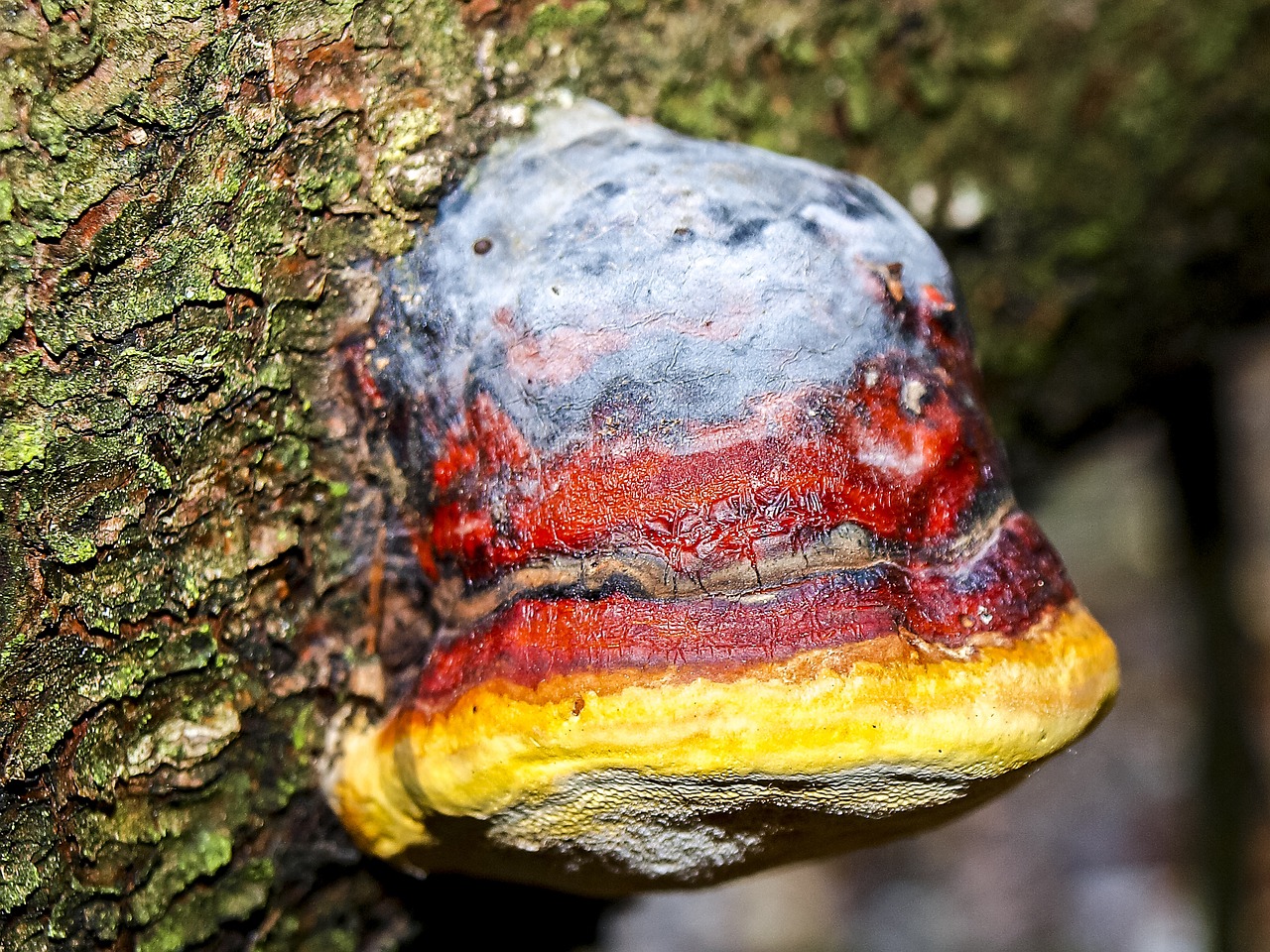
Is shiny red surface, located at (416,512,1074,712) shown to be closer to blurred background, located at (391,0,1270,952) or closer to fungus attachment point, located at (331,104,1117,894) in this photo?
fungus attachment point, located at (331,104,1117,894)

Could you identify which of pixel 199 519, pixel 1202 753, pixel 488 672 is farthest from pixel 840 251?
pixel 1202 753

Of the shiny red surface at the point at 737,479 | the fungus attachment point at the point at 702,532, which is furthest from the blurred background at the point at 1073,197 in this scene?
the shiny red surface at the point at 737,479

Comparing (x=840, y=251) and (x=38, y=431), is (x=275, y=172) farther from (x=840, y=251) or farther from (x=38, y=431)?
(x=840, y=251)

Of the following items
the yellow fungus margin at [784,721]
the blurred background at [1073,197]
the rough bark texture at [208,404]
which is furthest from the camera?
the blurred background at [1073,197]

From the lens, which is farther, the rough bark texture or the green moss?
the green moss

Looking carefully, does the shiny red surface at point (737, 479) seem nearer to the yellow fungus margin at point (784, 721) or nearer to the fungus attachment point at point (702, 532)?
the fungus attachment point at point (702, 532)

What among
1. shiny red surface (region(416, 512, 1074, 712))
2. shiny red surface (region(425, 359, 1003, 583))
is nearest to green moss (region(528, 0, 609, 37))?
shiny red surface (region(425, 359, 1003, 583))
